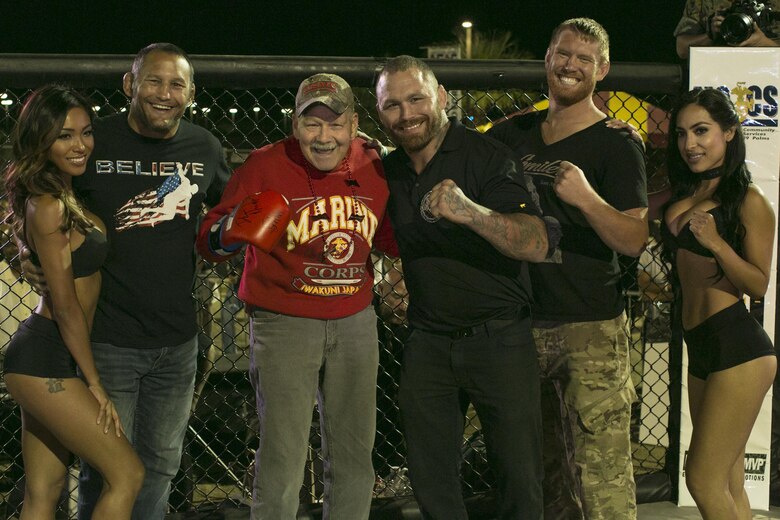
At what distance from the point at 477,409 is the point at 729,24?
183 centimetres

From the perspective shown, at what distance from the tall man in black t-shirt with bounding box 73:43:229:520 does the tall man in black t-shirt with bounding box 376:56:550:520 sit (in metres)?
0.67

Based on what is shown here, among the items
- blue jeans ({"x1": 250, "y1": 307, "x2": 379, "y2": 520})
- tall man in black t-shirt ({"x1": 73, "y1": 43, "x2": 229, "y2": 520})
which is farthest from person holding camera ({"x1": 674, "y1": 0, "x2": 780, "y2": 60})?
tall man in black t-shirt ({"x1": 73, "y1": 43, "x2": 229, "y2": 520})

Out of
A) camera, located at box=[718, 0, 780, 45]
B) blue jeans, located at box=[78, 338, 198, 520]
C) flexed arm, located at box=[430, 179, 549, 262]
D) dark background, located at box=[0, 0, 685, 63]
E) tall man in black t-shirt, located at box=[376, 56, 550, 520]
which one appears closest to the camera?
flexed arm, located at box=[430, 179, 549, 262]

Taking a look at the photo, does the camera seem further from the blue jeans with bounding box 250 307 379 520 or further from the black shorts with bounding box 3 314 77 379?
the black shorts with bounding box 3 314 77 379

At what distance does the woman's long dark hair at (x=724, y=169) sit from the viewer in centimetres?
254

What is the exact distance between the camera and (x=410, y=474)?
99.1 inches

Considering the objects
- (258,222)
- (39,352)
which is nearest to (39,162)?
(39,352)

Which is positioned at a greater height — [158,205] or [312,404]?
[158,205]

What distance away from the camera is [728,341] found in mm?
2496

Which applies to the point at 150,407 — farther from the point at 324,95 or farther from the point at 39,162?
the point at 324,95

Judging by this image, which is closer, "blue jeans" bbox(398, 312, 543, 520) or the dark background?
"blue jeans" bbox(398, 312, 543, 520)

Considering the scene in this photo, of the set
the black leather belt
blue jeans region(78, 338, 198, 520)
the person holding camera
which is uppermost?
the person holding camera

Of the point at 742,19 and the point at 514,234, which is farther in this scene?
the point at 742,19

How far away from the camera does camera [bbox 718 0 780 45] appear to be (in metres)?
3.09
